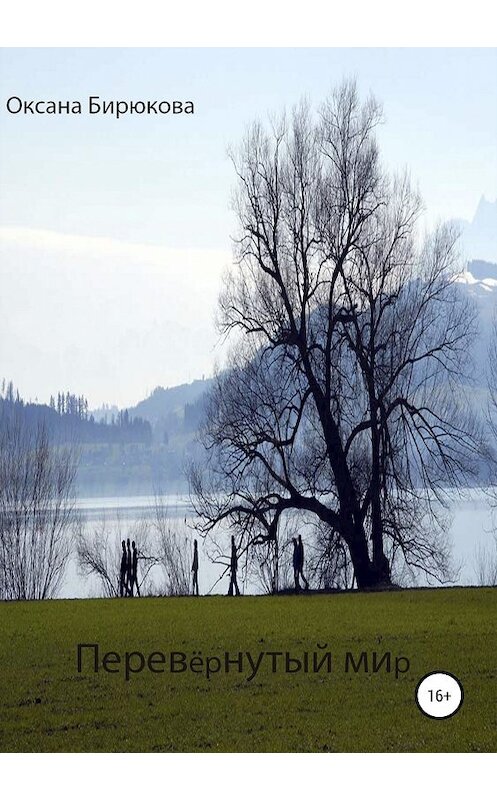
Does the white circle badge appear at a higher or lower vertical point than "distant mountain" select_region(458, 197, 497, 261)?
lower

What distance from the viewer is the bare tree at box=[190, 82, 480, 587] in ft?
61.4

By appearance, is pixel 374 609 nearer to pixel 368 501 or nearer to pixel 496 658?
pixel 496 658

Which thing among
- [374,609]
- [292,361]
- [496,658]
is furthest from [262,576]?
[496,658]

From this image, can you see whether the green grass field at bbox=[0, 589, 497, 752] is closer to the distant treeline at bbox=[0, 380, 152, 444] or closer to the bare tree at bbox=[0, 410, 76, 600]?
the distant treeline at bbox=[0, 380, 152, 444]

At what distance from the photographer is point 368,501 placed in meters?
19.6

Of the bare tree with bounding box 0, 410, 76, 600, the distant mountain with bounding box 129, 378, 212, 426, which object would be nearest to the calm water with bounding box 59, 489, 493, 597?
the bare tree with bounding box 0, 410, 76, 600

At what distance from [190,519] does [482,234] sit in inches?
316

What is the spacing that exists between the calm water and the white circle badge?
31.7 ft

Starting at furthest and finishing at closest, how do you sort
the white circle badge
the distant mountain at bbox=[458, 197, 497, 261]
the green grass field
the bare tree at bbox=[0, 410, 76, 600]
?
the bare tree at bbox=[0, 410, 76, 600], the distant mountain at bbox=[458, 197, 497, 261], the white circle badge, the green grass field

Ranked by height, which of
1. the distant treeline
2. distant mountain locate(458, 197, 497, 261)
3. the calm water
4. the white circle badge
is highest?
distant mountain locate(458, 197, 497, 261)

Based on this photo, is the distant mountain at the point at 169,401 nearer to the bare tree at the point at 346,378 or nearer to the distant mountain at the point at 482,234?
the bare tree at the point at 346,378

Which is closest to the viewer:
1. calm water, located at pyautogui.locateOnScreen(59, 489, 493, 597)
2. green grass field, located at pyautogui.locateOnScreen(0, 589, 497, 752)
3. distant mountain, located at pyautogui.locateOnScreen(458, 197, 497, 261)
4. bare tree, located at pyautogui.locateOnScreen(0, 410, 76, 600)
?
green grass field, located at pyautogui.locateOnScreen(0, 589, 497, 752)

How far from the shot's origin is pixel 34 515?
25344 millimetres

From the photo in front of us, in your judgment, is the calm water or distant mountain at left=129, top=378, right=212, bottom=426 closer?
distant mountain at left=129, top=378, right=212, bottom=426
